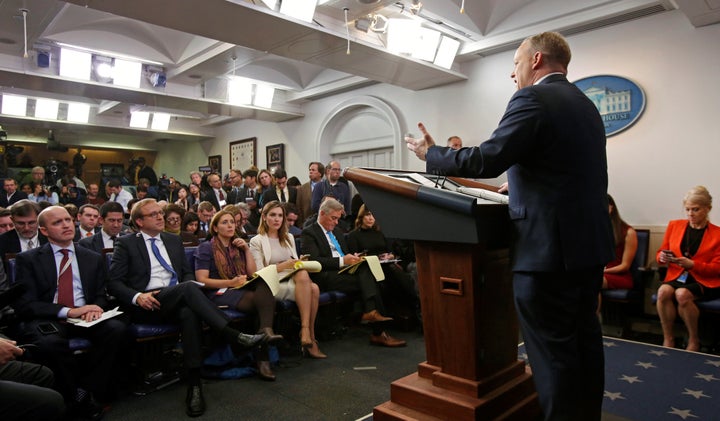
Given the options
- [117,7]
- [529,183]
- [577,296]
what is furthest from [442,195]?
[117,7]

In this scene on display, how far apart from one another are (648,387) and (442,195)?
2.04 metres

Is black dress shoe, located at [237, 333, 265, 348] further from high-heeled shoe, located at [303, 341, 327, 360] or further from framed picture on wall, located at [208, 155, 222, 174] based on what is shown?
framed picture on wall, located at [208, 155, 222, 174]

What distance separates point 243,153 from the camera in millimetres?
9906

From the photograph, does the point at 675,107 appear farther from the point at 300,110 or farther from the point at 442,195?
the point at 300,110

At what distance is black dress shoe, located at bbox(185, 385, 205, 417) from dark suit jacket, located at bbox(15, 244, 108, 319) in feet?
2.72

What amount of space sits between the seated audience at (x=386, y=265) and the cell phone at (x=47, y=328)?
7.69ft

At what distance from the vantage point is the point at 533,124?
1376 millimetres

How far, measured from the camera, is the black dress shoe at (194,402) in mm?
2414

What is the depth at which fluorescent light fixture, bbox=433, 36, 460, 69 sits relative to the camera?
5.52 meters

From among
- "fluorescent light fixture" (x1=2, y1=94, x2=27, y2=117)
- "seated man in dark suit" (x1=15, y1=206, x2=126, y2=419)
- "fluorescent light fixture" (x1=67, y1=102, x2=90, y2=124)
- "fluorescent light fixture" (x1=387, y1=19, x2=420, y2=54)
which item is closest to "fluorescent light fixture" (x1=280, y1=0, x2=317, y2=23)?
"fluorescent light fixture" (x1=387, y1=19, x2=420, y2=54)

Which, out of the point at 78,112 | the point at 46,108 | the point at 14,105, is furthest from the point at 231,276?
the point at 78,112

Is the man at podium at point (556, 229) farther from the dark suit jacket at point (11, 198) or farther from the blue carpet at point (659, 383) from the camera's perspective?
the dark suit jacket at point (11, 198)

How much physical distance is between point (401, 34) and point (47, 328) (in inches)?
164

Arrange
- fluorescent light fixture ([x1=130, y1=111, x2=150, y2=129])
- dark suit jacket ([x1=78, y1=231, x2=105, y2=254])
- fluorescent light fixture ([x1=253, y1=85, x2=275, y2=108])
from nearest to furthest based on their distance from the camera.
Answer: dark suit jacket ([x1=78, y1=231, x2=105, y2=254]), fluorescent light fixture ([x1=253, y1=85, x2=275, y2=108]), fluorescent light fixture ([x1=130, y1=111, x2=150, y2=129])
